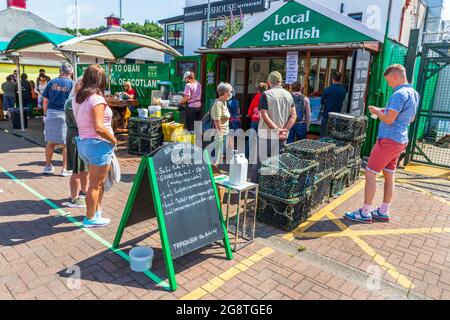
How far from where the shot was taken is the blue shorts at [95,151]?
3.70m

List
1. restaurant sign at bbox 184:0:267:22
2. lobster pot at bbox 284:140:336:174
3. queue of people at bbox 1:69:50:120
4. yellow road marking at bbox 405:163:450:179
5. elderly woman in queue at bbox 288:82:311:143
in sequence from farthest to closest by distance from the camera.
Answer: restaurant sign at bbox 184:0:267:22, queue of people at bbox 1:69:50:120, yellow road marking at bbox 405:163:450:179, elderly woman in queue at bbox 288:82:311:143, lobster pot at bbox 284:140:336:174

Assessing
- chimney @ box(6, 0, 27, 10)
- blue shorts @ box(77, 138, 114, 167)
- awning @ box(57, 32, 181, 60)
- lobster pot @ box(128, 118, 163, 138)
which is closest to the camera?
blue shorts @ box(77, 138, 114, 167)

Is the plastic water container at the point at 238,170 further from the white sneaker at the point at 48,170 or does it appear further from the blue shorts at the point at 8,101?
the blue shorts at the point at 8,101

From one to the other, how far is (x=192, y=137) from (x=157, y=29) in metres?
65.7

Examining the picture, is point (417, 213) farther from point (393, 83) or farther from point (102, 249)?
point (102, 249)

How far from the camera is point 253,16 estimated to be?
80.1 feet

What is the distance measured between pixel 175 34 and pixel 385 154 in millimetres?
29803

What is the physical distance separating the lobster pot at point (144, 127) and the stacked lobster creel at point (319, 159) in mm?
4076

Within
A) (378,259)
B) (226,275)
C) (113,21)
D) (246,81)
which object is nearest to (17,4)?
(113,21)

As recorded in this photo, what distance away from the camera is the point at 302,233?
4.24m

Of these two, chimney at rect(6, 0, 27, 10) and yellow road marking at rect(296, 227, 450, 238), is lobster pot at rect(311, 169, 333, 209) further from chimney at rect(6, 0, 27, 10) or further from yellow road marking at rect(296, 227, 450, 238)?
chimney at rect(6, 0, 27, 10)

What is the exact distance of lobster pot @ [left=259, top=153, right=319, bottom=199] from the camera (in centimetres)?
414

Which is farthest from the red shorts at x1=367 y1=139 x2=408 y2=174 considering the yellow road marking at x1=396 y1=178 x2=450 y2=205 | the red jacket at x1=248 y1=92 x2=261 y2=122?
the red jacket at x1=248 y1=92 x2=261 y2=122

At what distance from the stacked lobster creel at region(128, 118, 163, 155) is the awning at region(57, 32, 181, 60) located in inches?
83.1
